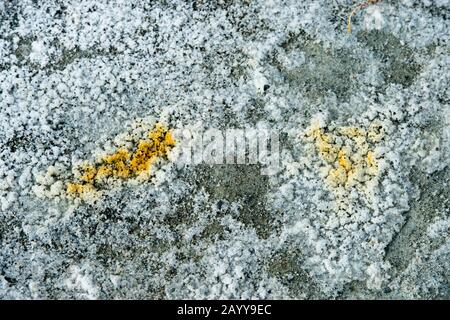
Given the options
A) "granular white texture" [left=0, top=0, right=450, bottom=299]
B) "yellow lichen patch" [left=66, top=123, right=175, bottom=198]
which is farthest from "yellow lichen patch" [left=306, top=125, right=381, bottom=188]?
"yellow lichen patch" [left=66, top=123, right=175, bottom=198]

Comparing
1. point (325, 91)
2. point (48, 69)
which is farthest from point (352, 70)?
point (48, 69)

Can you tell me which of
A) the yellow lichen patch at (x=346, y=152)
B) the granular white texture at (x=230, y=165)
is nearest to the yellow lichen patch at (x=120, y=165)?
the granular white texture at (x=230, y=165)

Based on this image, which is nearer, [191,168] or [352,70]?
[191,168]

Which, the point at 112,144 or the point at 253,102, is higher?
the point at 253,102

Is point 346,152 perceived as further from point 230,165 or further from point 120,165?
point 120,165

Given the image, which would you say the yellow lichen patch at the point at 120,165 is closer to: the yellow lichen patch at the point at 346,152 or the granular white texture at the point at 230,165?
the granular white texture at the point at 230,165

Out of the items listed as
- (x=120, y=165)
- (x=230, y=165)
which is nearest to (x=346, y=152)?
(x=230, y=165)

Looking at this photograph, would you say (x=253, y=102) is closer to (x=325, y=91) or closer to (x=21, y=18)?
(x=325, y=91)
